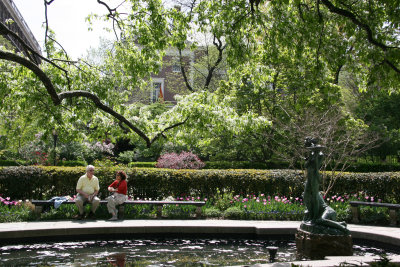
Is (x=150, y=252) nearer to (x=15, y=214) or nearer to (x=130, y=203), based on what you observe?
(x=130, y=203)

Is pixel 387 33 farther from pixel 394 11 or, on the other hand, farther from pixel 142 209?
pixel 142 209

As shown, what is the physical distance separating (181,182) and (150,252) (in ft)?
15.4

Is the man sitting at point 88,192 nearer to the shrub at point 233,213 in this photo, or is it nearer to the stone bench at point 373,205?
the shrub at point 233,213

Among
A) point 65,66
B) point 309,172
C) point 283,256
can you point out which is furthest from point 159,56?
point 283,256

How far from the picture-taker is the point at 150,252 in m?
7.27

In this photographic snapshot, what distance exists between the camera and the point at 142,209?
34.9ft

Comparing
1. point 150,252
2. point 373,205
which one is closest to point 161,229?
point 150,252

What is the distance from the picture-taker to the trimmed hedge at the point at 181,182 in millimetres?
11281

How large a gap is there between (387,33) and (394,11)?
2.92 ft

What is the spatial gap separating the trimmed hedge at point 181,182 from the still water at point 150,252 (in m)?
3.69

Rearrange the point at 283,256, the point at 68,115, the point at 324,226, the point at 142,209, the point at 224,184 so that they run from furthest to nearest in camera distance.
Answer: the point at 224,184 < the point at 142,209 < the point at 68,115 < the point at 283,256 < the point at 324,226

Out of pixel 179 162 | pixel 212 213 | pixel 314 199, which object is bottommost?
pixel 212 213

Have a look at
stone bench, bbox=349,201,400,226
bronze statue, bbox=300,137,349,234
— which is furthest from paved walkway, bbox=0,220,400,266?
bronze statue, bbox=300,137,349,234

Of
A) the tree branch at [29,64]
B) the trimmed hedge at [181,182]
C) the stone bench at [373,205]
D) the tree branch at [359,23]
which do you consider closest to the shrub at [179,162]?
the trimmed hedge at [181,182]
